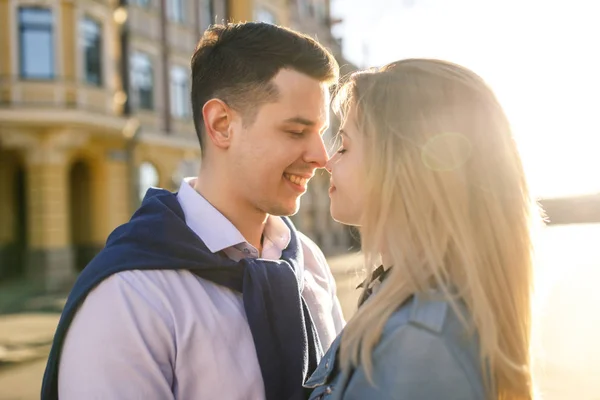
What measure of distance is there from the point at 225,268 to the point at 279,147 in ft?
1.83

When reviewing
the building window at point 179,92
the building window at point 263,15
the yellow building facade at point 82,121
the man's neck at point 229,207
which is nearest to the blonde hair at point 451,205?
the man's neck at point 229,207

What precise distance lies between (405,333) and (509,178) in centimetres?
55

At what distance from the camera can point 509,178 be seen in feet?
5.80

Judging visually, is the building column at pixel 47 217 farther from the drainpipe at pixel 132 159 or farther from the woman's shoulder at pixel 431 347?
the woman's shoulder at pixel 431 347

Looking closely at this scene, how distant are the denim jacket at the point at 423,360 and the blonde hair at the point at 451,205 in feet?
0.20

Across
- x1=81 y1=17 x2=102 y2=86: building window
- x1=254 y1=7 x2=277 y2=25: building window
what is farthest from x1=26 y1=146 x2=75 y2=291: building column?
x1=254 y1=7 x2=277 y2=25: building window

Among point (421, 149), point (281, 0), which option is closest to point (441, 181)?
point (421, 149)

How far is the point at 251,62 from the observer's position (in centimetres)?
254

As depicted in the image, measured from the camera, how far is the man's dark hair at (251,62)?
2490mm

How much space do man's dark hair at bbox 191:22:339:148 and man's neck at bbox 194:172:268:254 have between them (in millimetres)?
231

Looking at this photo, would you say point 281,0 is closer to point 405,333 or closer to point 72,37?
point 72,37

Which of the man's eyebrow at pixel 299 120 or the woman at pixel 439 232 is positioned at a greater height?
the man's eyebrow at pixel 299 120

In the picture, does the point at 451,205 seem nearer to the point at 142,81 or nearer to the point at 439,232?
the point at 439,232

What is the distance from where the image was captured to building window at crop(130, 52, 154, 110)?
57.0 feet
